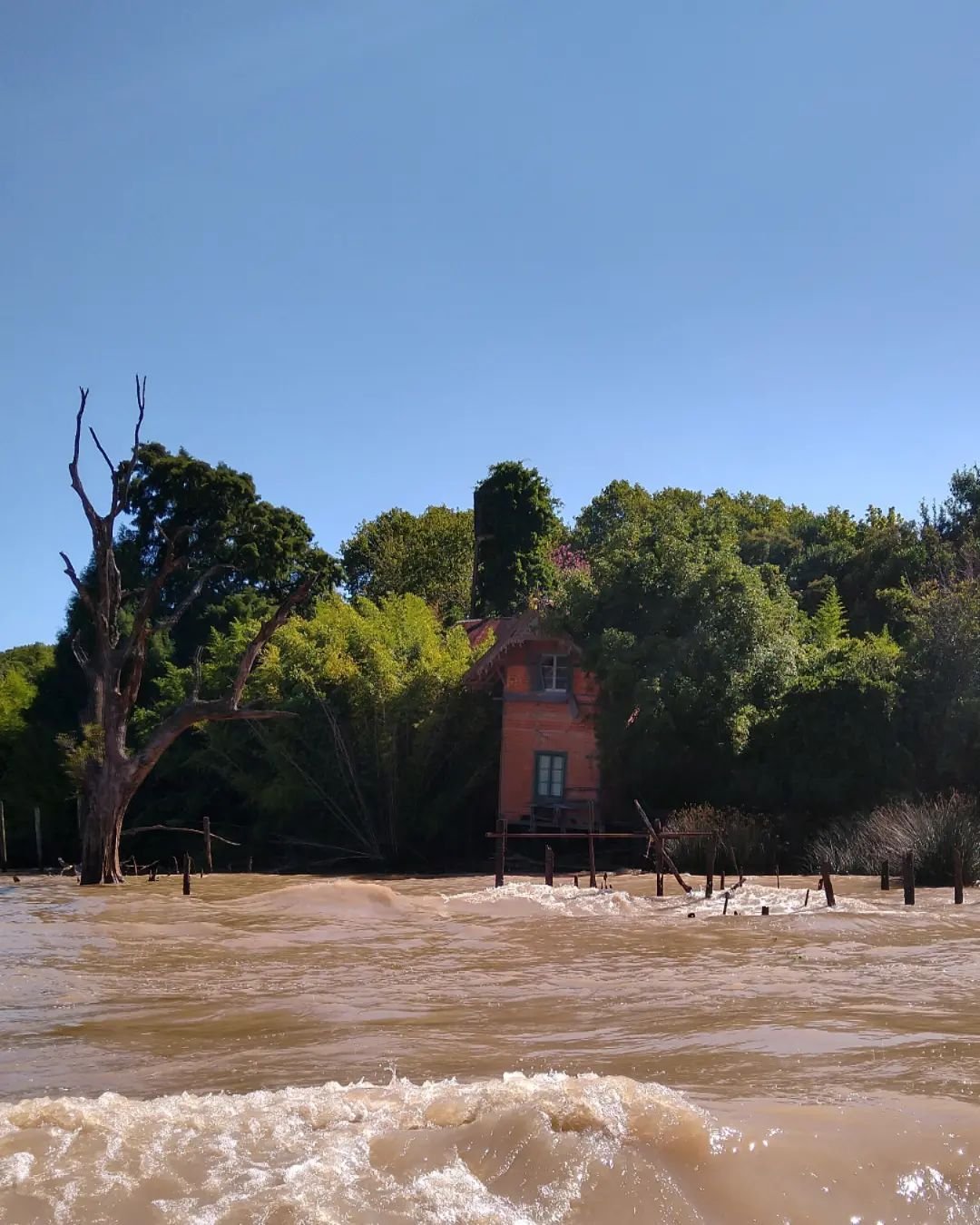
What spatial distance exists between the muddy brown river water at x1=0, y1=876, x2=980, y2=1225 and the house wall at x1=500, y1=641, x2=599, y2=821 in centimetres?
1474

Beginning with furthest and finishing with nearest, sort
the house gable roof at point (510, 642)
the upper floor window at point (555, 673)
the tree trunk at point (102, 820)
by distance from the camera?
the upper floor window at point (555, 673), the house gable roof at point (510, 642), the tree trunk at point (102, 820)

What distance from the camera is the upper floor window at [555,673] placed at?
108 ft

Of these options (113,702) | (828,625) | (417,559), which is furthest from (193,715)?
(417,559)

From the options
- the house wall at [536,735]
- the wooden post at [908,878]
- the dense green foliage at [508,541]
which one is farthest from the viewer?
the dense green foliage at [508,541]

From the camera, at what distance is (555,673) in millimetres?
32875

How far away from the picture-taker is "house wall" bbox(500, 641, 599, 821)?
106 ft

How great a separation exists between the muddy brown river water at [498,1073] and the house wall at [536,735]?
14.7 metres

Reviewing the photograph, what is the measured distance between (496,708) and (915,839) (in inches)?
521

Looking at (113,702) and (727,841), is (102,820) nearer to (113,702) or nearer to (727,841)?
(113,702)

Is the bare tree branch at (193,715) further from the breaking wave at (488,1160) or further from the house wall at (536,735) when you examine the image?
the breaking wave at (488,1160)

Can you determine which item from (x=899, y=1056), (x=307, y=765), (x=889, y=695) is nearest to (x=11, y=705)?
(x=307, y=765)

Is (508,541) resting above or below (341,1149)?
above

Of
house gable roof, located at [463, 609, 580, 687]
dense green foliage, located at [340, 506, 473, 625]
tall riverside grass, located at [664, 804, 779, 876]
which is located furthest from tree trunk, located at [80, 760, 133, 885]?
dense green foliage, located at [340, 506, 473, 625]

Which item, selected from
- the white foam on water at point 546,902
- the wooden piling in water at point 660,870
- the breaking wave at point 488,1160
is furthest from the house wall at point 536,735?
the breaking wave at point 488,1160
